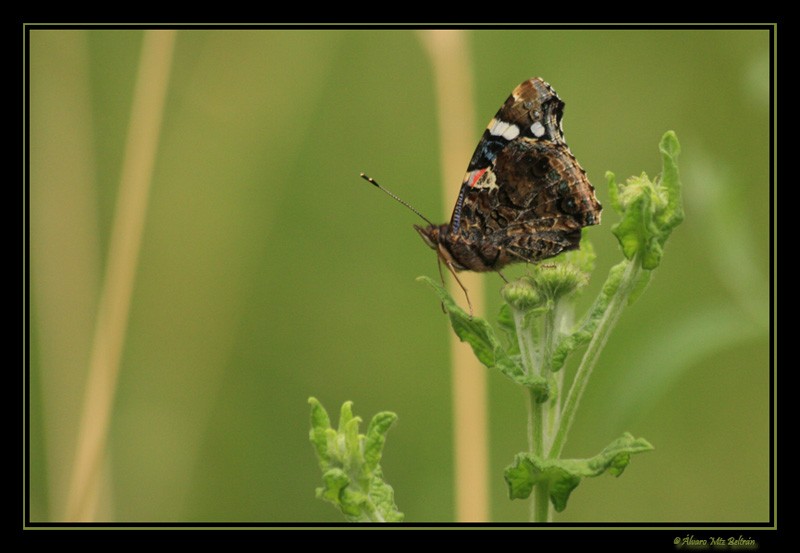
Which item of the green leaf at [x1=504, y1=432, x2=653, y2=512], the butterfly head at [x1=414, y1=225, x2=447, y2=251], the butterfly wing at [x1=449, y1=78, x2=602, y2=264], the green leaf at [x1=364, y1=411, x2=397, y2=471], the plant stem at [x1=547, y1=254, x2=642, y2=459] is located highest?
the butterfly wing at [x1=449, y1=78, x2=602, y2=264]

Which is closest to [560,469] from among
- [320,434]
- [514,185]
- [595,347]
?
[595,347]

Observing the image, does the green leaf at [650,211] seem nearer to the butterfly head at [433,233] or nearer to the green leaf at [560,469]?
the green leaf at [560,469]

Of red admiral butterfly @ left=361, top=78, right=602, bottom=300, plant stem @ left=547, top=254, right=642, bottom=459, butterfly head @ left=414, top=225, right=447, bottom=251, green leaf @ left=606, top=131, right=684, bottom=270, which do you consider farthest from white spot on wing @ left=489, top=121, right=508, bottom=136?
plant stem @ left=547, top=254, right=642, bottom=459

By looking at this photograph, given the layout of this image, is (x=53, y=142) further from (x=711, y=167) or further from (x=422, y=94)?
(x=711, y=167)

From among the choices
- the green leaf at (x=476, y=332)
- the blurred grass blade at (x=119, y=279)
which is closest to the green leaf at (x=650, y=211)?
the green leaf at (x=476, y=332)

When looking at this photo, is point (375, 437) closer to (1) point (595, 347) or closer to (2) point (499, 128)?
(1) point (595, 347)

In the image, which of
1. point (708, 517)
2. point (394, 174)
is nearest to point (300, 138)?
point (394, 174)

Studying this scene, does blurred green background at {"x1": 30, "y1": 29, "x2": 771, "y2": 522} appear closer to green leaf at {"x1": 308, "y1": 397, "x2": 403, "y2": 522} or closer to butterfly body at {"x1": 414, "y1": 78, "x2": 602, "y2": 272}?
butterfly body at {"x1": 414, "y1": 78, "x2": 602, "y2": 272}
